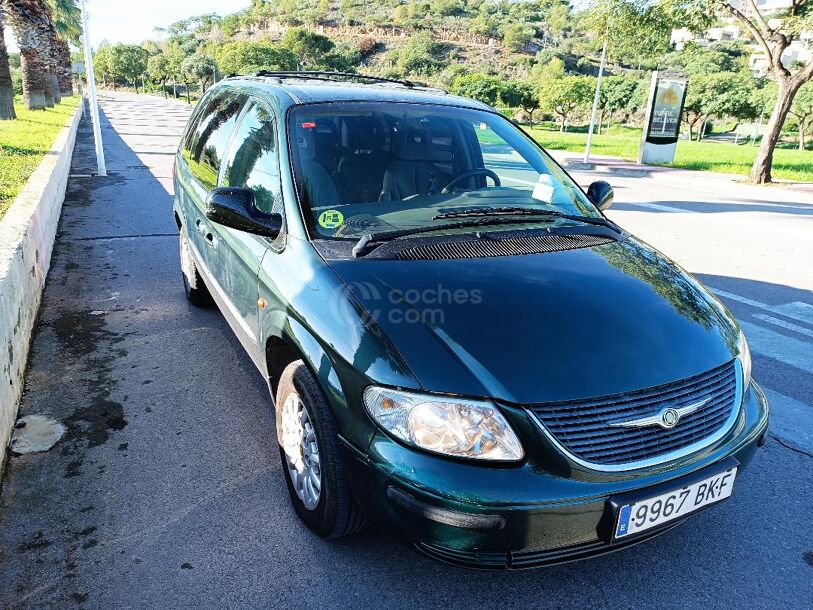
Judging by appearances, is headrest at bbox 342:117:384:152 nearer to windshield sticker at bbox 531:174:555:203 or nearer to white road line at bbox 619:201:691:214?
windshield sticker at bbox 531:174:555:203

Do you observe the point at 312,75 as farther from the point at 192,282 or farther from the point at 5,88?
the point at 5,88

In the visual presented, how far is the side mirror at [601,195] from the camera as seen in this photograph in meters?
3.49

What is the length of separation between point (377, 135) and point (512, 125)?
1018mm

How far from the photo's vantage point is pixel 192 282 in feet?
15.9

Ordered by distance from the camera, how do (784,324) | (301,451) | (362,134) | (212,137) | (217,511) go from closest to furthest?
(301,451) → (217,511) → (362,134) → (212,137) → (784,324)

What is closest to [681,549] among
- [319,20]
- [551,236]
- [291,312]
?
[551,236]

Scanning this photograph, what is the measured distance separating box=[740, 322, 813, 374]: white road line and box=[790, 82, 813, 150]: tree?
44373 millimetres

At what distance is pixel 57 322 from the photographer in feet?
15.4

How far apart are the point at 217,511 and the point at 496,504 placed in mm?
1402

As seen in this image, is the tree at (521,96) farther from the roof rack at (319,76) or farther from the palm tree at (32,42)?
the roof rack at (319,76)

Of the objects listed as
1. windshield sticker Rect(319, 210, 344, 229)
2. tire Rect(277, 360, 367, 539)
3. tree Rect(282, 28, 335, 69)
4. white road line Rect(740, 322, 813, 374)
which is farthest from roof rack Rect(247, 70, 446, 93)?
tree Rect(282, 28, 335, 69)

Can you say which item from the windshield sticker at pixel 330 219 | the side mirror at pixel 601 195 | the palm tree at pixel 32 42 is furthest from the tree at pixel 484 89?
the windshield sticker at pixel 330 219

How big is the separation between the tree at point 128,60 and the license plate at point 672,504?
111 metres
